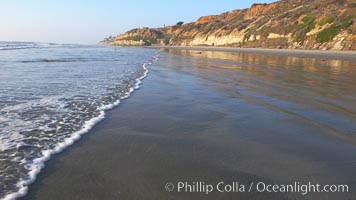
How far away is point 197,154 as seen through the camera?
4090 mm

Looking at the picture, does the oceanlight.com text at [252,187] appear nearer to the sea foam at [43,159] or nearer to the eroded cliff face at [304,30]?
the sea foam at [43,159]

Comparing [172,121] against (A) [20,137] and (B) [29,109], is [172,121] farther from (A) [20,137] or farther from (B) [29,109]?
(B) [29,109]

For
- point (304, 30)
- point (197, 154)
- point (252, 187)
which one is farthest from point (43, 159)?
point (304, 30)

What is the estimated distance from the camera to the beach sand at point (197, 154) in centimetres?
314

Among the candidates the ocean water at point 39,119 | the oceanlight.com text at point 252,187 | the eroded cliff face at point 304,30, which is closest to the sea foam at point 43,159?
the ocean water at point 39,119

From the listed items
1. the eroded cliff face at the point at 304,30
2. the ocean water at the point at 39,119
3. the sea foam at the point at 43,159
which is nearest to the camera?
the sea foam at the point at 43,159

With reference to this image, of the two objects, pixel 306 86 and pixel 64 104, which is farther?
pixel 306 86

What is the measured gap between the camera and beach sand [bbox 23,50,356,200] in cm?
314

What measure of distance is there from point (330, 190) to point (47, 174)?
3078 millimetres

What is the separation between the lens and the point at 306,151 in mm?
4199

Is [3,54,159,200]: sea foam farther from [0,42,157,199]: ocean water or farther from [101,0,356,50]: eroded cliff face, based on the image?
[101,0,356,50]: eroded cliff face

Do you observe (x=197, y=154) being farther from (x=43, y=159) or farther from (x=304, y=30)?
(x=304, y=30)

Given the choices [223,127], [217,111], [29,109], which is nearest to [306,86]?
[217,111]

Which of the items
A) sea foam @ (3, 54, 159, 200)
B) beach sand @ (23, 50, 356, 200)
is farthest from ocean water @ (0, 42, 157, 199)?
beach sand @ (23, 50, 356, 200)
